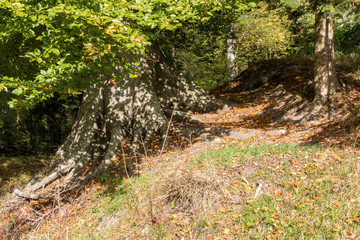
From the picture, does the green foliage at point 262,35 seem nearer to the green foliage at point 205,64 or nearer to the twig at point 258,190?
the green foliage at point 205,64

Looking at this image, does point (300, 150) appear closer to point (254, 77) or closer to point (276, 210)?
point (276, 210)

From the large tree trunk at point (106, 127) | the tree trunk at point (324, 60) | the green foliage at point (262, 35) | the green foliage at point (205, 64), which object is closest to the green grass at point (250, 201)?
the large tree trunk at point (106, 127)

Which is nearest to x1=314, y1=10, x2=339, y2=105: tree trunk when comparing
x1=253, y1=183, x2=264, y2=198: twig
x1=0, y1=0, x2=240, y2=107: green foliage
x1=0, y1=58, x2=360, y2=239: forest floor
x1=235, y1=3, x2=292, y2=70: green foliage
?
x1=0, y1=58, x2=360, y2=239: forest floor

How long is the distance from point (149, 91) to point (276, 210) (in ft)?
18.4

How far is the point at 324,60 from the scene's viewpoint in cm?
786

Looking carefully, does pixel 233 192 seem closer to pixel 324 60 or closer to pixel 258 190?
pixel 258 190

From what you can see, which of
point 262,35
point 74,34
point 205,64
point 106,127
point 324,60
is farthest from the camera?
point 205,64

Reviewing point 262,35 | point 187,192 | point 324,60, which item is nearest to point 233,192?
point 187,192

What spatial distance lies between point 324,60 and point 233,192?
19.5 feet

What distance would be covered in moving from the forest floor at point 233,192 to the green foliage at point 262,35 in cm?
1051

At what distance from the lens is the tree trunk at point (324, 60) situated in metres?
7.78

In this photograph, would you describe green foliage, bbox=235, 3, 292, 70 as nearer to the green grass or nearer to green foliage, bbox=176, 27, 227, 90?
green foliage, bbox=176, 27, 227, 90

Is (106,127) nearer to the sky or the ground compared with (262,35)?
nearer to the ground

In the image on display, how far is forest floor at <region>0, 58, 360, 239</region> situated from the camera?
12.2 feet
